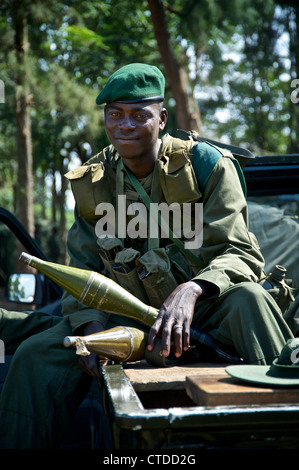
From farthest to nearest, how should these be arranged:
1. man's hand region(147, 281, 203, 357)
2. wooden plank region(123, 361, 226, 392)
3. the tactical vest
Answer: the tactical vest < man's hand region(147, 281, 203, 357) < wooden plank region(123, 361, 226, 392)

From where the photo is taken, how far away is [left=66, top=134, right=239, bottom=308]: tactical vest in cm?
266

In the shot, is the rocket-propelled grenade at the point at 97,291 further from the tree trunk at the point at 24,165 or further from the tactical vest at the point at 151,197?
the tree trunk at the point at 24,165

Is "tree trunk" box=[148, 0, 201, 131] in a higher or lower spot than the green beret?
higher

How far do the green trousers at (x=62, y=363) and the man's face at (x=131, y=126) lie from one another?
0.80 metres

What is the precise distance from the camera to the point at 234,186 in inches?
107

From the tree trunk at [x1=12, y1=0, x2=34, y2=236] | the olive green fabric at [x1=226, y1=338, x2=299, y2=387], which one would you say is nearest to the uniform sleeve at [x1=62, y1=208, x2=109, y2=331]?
the olive green fabric at [x1=226, y1=338, x2=299, y2=387]

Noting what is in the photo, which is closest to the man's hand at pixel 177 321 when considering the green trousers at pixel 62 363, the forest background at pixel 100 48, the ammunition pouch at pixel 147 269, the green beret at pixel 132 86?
the green trousers at pixel 62 363

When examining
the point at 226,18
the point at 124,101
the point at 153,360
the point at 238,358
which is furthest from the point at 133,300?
the point at 226,18

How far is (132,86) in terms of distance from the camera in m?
2.75

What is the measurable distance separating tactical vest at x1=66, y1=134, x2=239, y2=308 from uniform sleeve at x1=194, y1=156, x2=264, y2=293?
6 centimetres

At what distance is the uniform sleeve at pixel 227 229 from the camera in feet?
8.31

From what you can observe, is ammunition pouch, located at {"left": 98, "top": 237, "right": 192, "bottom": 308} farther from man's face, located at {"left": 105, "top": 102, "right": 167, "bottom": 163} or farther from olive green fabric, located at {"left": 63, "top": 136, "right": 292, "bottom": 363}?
Answer: man's face, located at {"left": 105, "top": 102, "right": 167, "bottom": 163}

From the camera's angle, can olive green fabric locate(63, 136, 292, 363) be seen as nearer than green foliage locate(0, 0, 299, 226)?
Yes

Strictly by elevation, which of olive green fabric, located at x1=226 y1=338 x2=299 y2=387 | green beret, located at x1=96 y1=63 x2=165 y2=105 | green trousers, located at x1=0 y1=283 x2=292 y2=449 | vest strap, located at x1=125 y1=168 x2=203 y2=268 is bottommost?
green trousers, located at x1=0 y1=283 x2=292 y2=449
